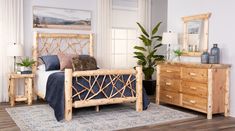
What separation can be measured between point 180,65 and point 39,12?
3.33m

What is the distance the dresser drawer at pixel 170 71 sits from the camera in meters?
5.44

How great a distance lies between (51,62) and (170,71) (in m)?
2.50

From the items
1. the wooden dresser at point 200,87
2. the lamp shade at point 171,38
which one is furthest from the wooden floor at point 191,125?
the lamp shade at point 171,38

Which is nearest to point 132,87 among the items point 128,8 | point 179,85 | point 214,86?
point 179,85

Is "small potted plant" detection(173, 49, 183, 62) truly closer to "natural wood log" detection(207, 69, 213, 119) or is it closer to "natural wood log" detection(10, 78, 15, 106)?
"natural wood log" detection(207, 69, 213, 119)

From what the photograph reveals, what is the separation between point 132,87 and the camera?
5129 mm

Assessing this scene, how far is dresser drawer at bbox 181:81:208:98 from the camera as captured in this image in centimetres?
480

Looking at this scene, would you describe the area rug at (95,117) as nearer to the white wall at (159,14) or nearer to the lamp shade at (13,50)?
the lamp shade at (13,50)

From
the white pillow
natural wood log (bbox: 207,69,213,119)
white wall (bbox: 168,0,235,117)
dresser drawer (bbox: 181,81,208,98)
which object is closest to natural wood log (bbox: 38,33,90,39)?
the white pillow

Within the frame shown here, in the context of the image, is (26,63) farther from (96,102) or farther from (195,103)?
(195,103)

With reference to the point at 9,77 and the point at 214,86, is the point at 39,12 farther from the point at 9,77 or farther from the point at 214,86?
the point at 214,86

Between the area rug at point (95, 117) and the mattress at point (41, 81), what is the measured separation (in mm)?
307

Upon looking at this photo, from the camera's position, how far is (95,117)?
4.66 meters

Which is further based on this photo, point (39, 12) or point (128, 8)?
point (128, 8)
